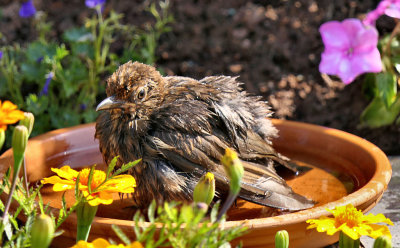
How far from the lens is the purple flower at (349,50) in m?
3.21

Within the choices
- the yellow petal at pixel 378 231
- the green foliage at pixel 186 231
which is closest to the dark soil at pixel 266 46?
the yellow petal at pixel 378 231

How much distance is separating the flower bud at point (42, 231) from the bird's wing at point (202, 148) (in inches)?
36.6

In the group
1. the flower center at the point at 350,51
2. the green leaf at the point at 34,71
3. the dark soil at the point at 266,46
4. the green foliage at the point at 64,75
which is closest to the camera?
the flower center at the point at 350,51

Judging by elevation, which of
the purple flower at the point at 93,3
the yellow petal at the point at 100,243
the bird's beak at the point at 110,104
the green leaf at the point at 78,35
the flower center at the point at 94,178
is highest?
the purple flower at the point at 93,3

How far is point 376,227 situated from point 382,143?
2.03 metres

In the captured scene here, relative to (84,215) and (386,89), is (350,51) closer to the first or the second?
(386,89)

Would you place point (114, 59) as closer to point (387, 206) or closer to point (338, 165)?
point (338, 165)

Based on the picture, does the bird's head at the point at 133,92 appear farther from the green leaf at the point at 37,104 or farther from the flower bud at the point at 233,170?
the green leaf at the point at 37,104

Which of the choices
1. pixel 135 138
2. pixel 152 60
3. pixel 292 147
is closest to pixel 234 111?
pixel 135 138

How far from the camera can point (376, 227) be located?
1739 mm

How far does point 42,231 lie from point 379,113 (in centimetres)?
268

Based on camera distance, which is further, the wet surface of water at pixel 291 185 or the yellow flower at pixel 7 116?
the wet surface of water at pixel 291 185

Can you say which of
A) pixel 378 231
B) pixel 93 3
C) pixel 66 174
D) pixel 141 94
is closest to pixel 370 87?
pixel 93 3

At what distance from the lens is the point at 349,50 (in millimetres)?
3295
